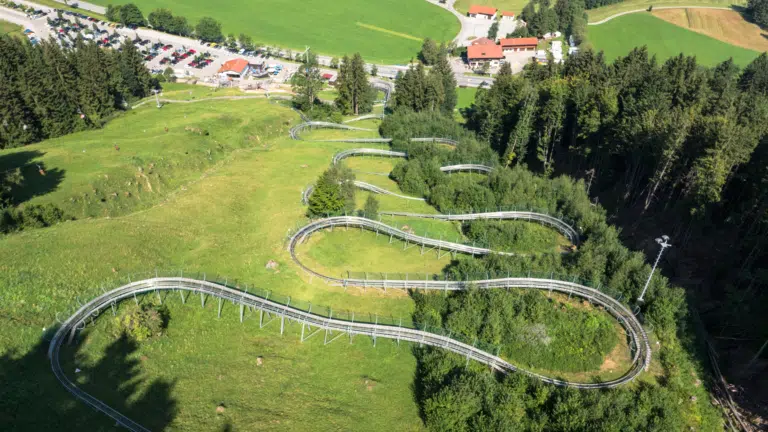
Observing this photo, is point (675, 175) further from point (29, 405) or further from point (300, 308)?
point (29, 405)

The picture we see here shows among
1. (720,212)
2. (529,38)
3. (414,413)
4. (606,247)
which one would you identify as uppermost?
(529,38)

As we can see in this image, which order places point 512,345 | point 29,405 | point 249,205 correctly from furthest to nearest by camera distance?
point 249,205, point 512,345, point 29,405

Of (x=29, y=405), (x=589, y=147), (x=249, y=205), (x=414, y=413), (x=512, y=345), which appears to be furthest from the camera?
(x=589, y=147)

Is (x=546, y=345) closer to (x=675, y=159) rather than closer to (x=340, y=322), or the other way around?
(x=340, y=322)

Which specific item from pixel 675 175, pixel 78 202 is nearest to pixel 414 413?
pixel 675 175

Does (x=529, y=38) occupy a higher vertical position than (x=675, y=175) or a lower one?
higher

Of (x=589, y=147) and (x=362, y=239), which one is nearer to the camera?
(x=362, y=239)

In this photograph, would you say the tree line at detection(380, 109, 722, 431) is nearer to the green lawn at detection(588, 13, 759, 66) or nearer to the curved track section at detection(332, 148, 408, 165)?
the curved track section at detection(332, 148, 408, 165)

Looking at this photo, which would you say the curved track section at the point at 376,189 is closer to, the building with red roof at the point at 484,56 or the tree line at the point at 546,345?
the tree line at the point at 546,345

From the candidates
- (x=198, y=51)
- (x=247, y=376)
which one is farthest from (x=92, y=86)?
(x=247, y=376)
